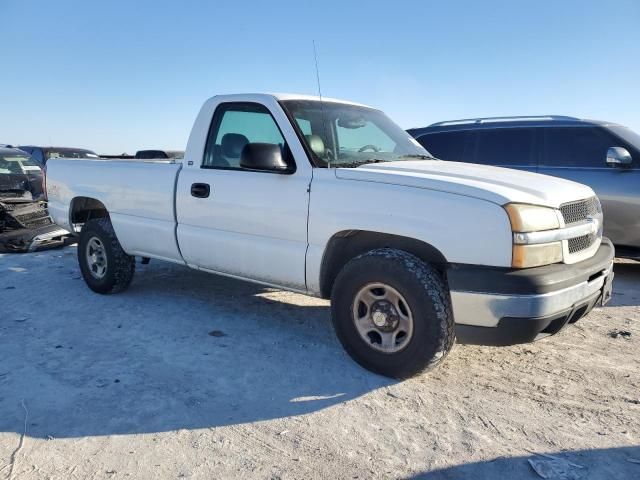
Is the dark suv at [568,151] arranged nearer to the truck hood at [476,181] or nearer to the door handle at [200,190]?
the truck hood at [476,181]

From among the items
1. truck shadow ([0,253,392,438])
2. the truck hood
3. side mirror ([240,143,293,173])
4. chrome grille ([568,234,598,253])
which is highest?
side mirror ([240,143,293,173])

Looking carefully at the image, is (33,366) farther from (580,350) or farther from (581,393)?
(580,350)

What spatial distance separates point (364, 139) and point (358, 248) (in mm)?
1091

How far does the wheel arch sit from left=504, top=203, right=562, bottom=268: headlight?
49 cm

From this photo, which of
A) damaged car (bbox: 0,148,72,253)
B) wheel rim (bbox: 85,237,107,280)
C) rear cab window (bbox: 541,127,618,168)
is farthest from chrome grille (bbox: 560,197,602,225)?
damaged car (bbox: 0,148,72,253)

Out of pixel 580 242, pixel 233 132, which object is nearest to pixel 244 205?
pixel 233 132

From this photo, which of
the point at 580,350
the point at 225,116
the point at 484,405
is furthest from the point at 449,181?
the point at 225,116

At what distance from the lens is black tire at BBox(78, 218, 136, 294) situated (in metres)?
5.26

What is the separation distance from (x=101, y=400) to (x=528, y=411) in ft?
8.31

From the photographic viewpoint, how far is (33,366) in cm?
365

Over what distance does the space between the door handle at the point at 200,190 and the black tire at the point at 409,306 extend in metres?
1.45

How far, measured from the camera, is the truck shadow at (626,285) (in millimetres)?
5427

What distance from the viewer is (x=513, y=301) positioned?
117 inches

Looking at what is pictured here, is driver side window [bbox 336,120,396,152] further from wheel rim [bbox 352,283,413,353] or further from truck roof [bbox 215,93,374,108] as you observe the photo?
wheel rim [bbox 352,283,413,353]
